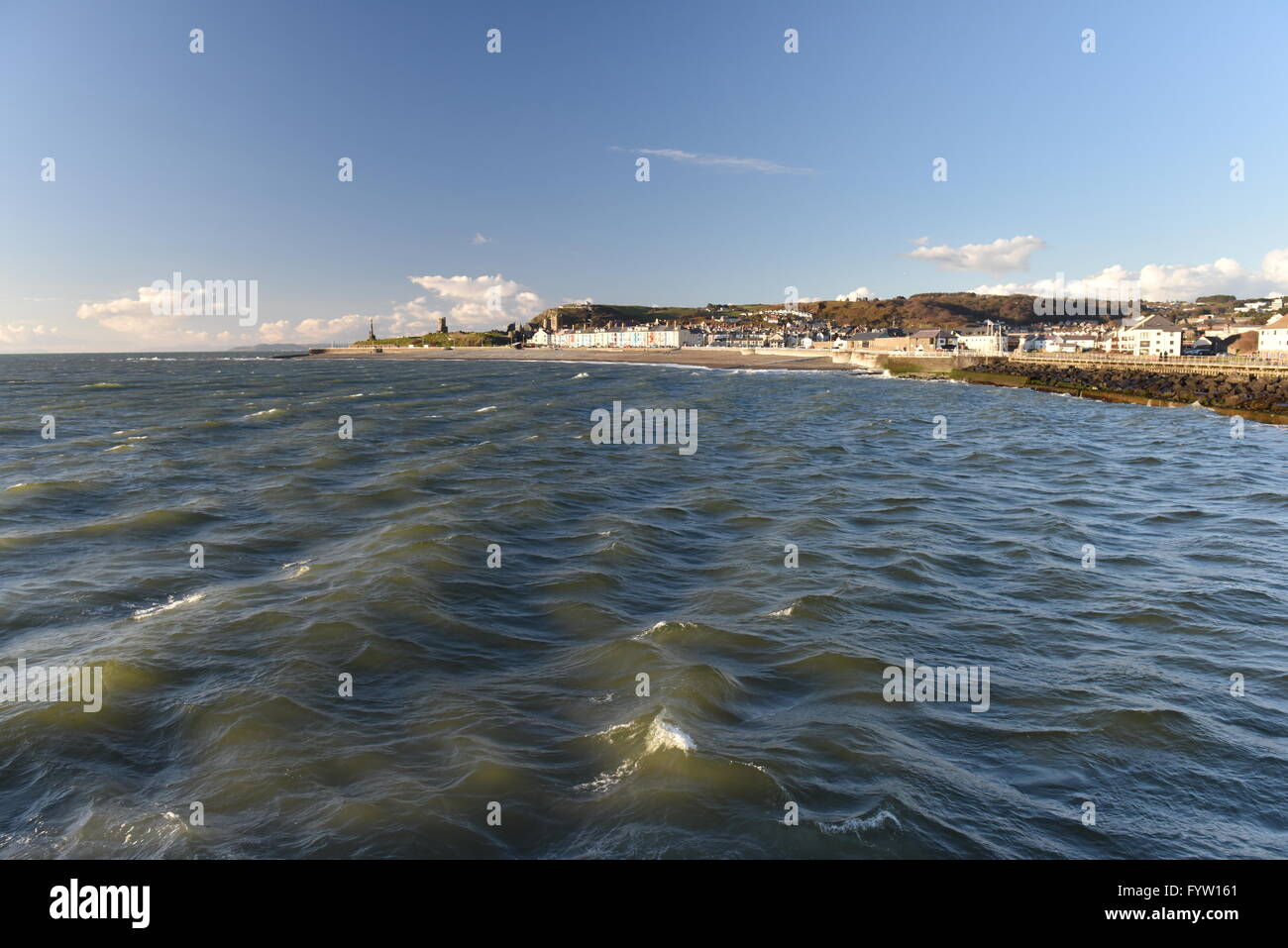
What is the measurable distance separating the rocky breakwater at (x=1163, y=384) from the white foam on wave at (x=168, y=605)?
64.2 metres

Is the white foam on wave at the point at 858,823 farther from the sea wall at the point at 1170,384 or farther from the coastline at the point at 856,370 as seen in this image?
the sea wall at the point at 1170,384

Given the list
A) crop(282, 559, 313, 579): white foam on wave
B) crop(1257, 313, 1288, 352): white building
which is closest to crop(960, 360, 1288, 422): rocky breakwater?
crop(1257, 313, 1288, 352): white building

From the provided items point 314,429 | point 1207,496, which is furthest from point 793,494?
point 314,429

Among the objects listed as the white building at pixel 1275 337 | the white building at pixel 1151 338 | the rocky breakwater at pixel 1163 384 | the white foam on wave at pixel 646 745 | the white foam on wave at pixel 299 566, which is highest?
the white building at pixel 1151 338

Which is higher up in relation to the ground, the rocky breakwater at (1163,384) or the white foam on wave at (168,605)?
the rocky breakwater at (1163,384)

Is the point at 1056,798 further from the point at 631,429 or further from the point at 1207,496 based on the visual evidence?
the point at 631,429

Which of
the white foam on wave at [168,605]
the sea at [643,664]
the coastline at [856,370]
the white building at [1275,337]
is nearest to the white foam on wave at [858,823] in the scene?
the sea at [643,664]

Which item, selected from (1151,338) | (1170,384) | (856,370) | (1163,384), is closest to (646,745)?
(1170,384)

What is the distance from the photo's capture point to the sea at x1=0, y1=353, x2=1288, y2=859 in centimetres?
903

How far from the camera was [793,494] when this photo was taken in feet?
96.8

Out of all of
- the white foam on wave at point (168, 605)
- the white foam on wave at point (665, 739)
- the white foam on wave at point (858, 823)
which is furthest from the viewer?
the white foam on wave at point (168, 605)

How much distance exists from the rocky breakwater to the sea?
117 feet

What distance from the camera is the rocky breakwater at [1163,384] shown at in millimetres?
59156
